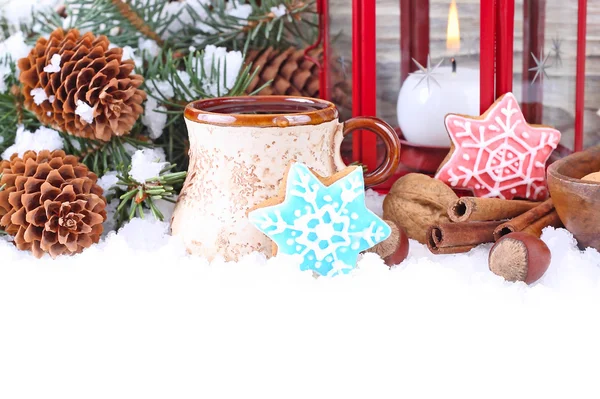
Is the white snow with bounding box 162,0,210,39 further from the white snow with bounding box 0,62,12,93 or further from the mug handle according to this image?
the mug handle

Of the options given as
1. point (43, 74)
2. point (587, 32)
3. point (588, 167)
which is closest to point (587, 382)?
point (588, 167)

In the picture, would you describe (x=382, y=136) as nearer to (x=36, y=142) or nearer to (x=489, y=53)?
(x=489, y=53)

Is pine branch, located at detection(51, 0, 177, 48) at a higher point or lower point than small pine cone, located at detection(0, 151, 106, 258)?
higher

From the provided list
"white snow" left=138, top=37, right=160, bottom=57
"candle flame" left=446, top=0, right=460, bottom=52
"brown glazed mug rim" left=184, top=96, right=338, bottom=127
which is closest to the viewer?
"brown glazed mug rim" left=184, top=96, right=338, bottom=127

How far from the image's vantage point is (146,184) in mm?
563

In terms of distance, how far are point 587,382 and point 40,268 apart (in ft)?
1.16

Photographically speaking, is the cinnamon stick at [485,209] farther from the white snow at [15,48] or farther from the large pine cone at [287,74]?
the white snow at [15,48]

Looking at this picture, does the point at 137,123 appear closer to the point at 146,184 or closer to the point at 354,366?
the point at 146,184

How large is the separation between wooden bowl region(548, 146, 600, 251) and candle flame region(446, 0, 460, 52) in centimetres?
14

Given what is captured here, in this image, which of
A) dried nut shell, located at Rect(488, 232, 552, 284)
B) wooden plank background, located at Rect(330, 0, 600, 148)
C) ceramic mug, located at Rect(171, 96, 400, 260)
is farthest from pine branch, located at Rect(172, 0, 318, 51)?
dried nut shell, located at Rect(488, 232, 552, 284)

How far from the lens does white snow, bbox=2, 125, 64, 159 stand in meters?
0.60

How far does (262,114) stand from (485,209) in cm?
18

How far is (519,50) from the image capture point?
0.60m

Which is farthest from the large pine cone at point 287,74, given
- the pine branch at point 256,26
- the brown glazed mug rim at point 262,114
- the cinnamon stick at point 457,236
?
the cinnamon stick at point 457,236
